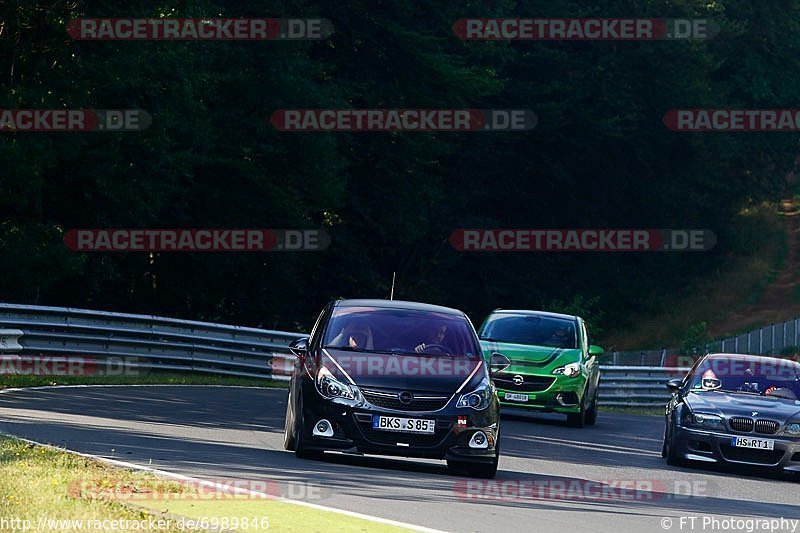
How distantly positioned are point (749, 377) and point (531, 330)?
6707 millimetres

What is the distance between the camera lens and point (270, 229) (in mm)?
45562

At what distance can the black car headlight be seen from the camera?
14547 millimetres

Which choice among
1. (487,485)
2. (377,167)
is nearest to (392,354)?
(487,485)

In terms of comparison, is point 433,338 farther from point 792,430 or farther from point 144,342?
point 144,342

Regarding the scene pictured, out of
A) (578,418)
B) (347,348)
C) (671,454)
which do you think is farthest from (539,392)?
(347,348)

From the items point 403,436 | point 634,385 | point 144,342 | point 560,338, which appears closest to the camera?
point 403,436

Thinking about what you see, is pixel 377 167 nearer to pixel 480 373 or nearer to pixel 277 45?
pixel 277 45

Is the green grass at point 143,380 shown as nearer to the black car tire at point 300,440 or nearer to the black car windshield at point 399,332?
the black car windshield at point 399,332

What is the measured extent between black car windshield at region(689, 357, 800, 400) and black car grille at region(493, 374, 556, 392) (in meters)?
4.93

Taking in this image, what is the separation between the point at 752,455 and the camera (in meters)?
17.4

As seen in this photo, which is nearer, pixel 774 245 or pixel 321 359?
pixel 321 359

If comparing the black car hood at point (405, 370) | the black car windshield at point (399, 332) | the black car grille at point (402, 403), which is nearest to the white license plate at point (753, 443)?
the black car windshield at point (399, 332)

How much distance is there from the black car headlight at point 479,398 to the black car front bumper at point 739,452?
3821mm

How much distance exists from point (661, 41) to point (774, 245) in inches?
764
